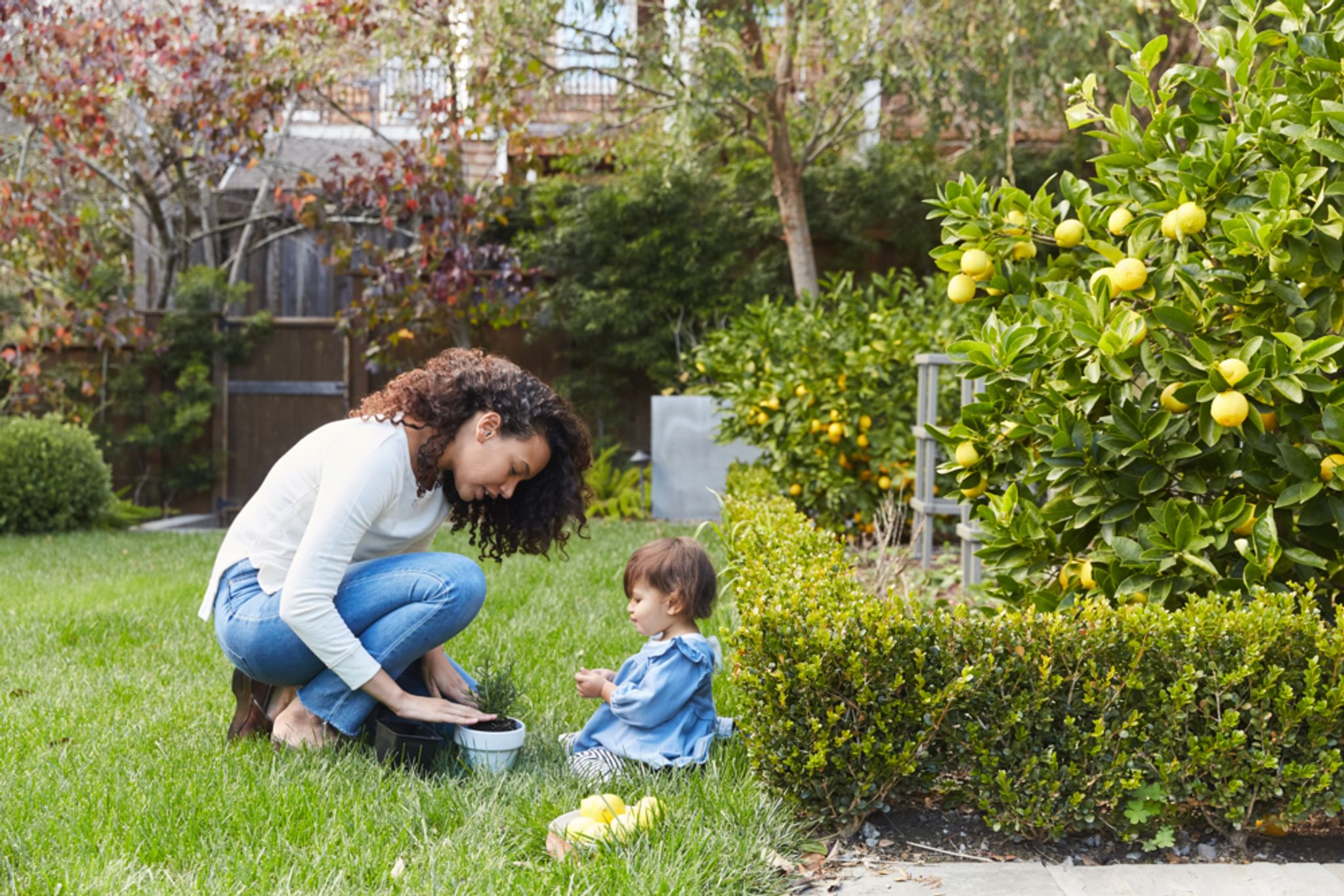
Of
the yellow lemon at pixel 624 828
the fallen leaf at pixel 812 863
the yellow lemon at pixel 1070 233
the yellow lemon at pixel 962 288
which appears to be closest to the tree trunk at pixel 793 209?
the yellow lemon at pixel 962 288

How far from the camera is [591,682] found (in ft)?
9.96

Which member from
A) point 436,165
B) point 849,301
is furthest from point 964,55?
point 436,165

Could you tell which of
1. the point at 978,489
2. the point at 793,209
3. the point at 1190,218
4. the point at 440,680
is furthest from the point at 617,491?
the point at 1190,218

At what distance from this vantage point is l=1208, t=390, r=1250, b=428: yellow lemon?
2.52 meters

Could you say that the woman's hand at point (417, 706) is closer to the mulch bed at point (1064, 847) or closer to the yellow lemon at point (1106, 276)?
the mulch bed at point (1064, 847)

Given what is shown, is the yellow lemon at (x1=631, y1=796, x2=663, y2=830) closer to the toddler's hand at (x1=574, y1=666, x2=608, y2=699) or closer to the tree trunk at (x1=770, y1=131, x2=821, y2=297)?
the toddler's hand at (x1=574, y1=666, x2=608, y2=699)

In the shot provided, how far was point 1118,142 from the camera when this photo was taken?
292 centimetres

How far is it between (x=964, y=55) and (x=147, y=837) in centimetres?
798

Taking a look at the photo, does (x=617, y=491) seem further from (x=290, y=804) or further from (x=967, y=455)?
(x=290, y=804)

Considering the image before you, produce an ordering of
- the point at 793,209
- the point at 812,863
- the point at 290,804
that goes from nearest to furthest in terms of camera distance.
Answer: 1. the point at 812,863
2. the point at 290,804
3. the point at 793,209

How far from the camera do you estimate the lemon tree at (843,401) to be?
644cm

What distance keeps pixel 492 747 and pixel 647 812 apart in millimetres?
512

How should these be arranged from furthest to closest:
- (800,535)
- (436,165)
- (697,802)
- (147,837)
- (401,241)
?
1. (401,241)
2. (436,165)
3. (800,535)
4. (697,802)
5. (147,837)

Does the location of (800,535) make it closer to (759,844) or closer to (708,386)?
(759,844)
